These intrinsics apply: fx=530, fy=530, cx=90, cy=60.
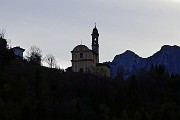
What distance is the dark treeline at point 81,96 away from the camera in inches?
1847

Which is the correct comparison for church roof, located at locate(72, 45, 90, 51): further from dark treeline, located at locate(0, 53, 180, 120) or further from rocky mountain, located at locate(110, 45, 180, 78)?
rocky mountain, located at locate(110, 45, 180, 78)

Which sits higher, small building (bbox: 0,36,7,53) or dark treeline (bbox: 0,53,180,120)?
small building (bbox: 0,36,7,53)

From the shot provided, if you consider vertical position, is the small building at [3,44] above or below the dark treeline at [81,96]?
above

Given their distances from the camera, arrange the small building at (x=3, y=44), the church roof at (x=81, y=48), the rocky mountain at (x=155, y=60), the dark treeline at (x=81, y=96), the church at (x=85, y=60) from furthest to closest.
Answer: the rocky mountain at (x=155, y=60) → the church roof at (x=81, y=48) → the church at (x=85, y=60) → the small building at (x=3, y=44) → the dark treeline at (x=81, y=96)

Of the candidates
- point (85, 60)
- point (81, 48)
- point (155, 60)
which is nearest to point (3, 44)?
point (85, 60)

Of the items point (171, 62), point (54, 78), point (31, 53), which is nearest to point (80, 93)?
point (54, 78)

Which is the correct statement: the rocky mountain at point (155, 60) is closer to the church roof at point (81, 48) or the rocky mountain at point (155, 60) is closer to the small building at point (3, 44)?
the church roof at point (81, 48)

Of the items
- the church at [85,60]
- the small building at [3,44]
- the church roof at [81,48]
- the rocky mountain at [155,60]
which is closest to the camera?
the small building at [3,44]

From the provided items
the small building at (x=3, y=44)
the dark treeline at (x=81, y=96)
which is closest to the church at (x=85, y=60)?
the dark treeline at (x=81, y=96)

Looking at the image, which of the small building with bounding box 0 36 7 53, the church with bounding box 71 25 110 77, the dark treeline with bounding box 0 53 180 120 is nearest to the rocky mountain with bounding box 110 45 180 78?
the church with bounding box 71 25 110 77

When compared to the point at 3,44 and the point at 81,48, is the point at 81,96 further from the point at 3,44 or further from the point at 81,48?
the point at 81,48

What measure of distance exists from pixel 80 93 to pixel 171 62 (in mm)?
81105

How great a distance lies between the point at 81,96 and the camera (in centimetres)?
5578

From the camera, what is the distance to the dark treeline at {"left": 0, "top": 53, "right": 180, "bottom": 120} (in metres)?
46.9
